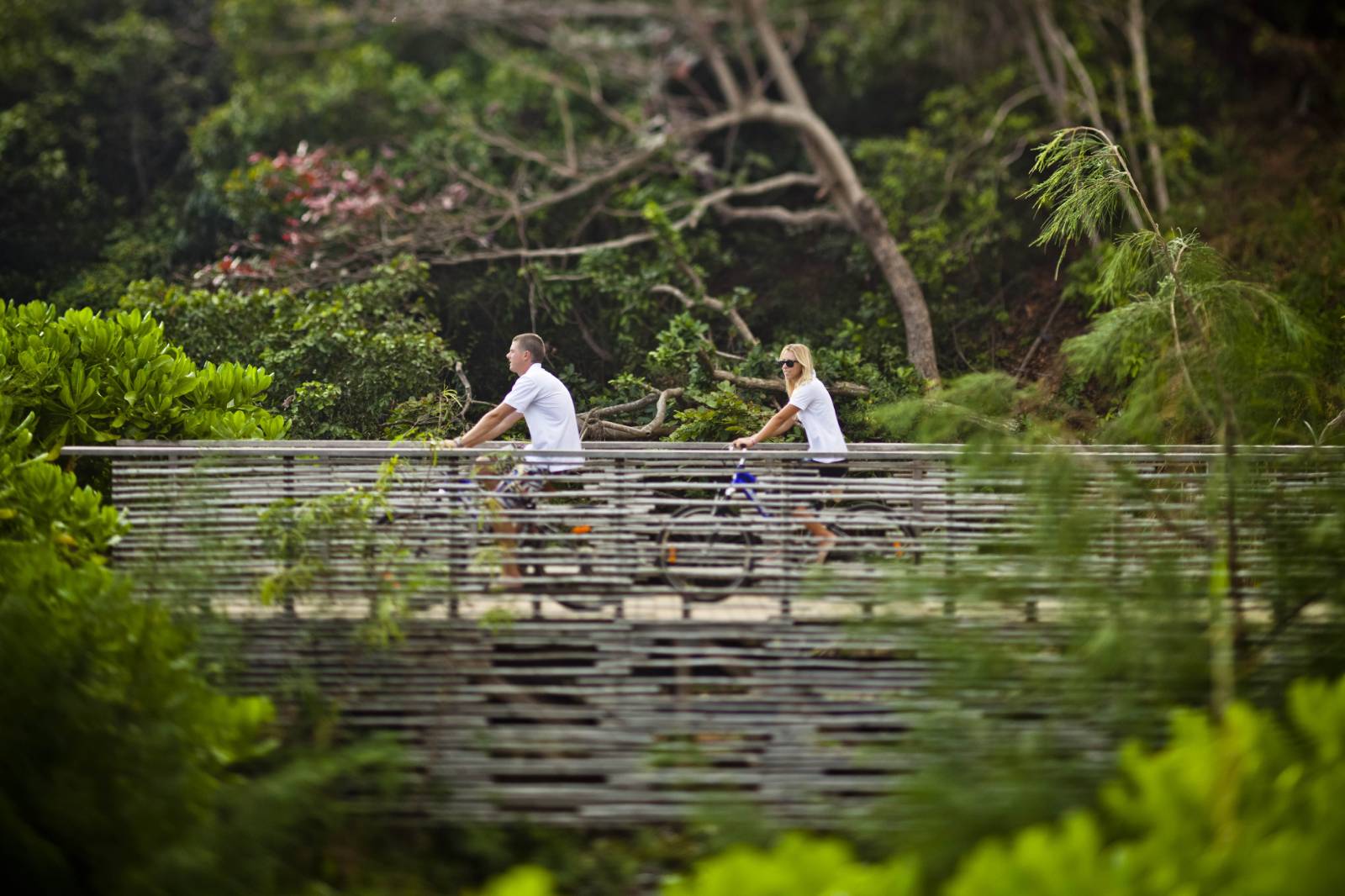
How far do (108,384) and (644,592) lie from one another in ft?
11.9

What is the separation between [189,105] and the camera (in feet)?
47.8

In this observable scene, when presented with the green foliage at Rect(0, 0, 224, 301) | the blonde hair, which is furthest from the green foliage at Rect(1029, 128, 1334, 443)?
the green foliage at Rect(0, 0, 224, 301)

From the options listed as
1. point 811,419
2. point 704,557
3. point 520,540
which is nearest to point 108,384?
point 520,540

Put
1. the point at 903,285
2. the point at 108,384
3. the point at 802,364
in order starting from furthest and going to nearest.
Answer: the point at 903,285 < the point at 108,384 < the point at 802,364

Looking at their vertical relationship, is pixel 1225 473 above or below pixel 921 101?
below

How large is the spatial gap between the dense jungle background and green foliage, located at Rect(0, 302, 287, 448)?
0.03 metres

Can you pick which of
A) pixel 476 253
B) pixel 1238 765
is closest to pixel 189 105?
pixel 476 253

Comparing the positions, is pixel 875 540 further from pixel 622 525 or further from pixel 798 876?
pixel 798 876

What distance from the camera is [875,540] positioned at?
17.4 ft

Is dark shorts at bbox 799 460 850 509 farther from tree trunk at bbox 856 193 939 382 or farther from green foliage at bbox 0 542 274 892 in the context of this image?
tree trunk at bbox 856 193 939 382

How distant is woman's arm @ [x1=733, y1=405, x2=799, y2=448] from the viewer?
628cm

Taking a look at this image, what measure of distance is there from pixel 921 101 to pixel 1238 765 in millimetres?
11894

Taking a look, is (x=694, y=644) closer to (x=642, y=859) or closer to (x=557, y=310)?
(x=642, y=859)

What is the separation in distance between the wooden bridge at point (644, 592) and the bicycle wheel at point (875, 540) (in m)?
0.03
